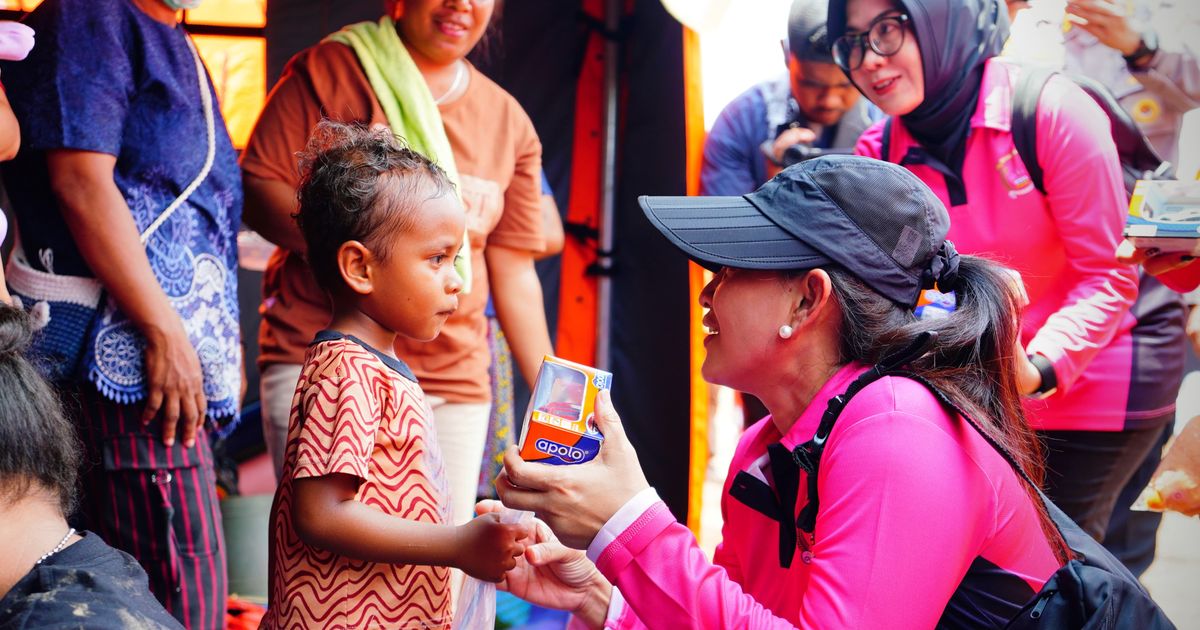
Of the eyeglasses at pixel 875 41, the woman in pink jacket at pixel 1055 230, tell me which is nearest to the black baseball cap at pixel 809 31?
the eyeglasses at pixel 875 41

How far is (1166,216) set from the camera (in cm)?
268

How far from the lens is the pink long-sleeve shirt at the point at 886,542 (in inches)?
56.0

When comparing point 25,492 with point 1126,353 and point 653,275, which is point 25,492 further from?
point 653,275

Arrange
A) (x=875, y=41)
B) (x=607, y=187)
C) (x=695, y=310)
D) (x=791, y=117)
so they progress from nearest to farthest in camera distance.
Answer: (x=875, y=41), (x=791, y=117), (x=695, y=310), (x=607, y=187)

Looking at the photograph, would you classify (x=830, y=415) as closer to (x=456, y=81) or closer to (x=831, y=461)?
(x=831, y=461)

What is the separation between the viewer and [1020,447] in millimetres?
1675

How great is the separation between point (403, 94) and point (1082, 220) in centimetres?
183

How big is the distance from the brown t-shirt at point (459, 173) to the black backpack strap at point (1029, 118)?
53.6 inches

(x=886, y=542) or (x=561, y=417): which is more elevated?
(x=561, y=417)

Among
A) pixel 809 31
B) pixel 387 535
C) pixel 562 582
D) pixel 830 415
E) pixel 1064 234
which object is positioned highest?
pixel 809 31

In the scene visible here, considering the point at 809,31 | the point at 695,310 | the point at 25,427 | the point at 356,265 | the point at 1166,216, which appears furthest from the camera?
the point at 695,310

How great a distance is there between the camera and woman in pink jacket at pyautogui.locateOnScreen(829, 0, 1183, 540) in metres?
2.81

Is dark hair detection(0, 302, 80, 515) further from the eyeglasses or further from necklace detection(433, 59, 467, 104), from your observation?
the eyeglasses

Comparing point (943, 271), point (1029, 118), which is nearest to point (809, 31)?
point (1029, 118)
